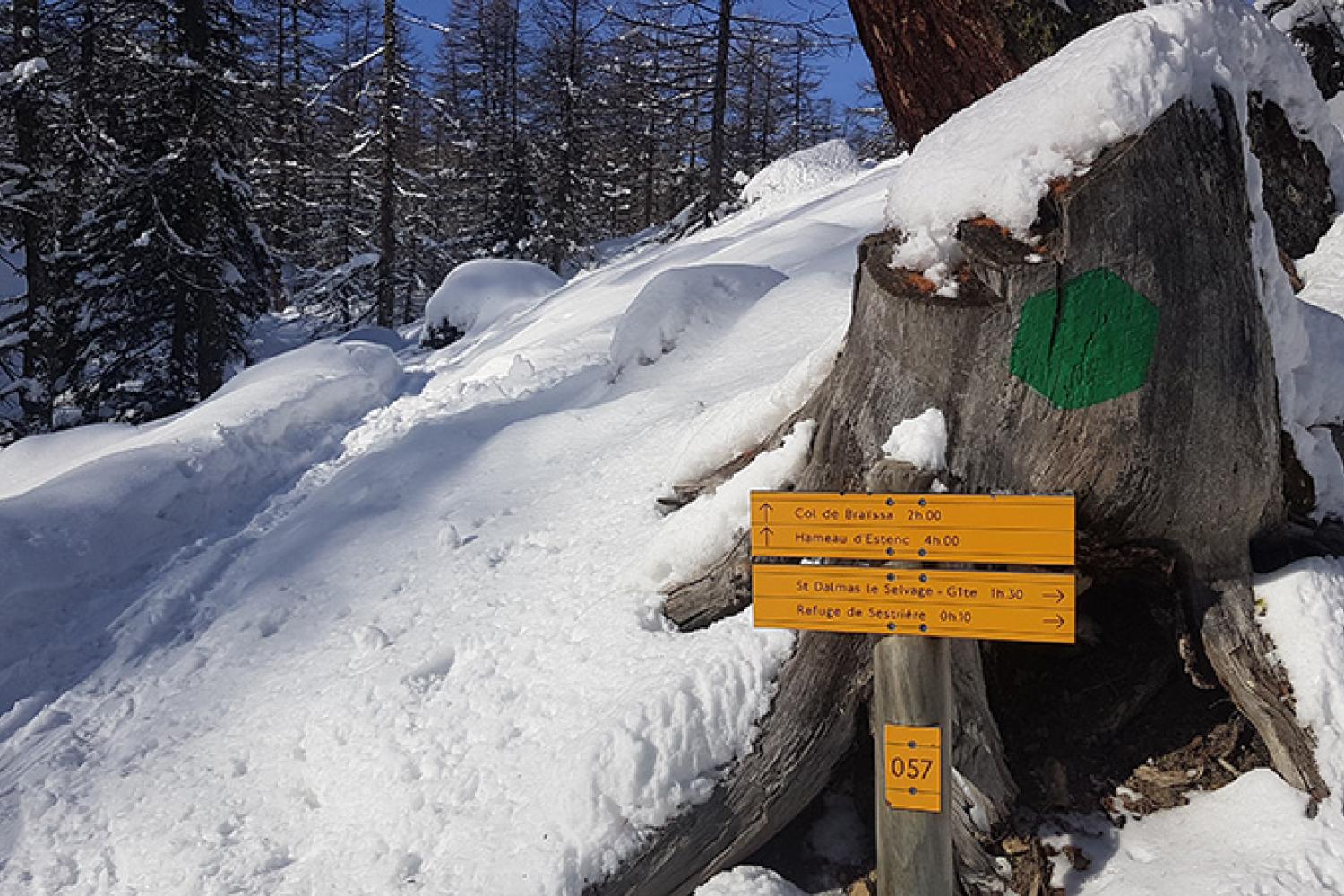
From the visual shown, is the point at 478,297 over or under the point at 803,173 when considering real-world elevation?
under

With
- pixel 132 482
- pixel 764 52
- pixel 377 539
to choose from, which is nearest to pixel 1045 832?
pixel 377 539

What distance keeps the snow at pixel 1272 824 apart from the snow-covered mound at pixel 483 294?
11.6 meters

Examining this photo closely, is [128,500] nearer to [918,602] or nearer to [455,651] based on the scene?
[455,651]

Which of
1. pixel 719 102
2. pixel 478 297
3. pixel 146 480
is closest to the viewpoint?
pixel 146 480

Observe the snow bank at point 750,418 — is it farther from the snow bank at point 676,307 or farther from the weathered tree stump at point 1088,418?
the snow bank at point 676,307

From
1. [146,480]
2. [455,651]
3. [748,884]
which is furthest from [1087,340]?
[146,480]

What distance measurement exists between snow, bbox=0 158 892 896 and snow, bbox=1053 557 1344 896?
102 centimetres

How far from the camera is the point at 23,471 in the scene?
6.71m

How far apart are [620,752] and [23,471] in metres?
6.69

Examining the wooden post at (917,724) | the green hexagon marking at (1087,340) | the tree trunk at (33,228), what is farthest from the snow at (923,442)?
the tree trunk at (33,228)

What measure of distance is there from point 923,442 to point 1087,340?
464mm

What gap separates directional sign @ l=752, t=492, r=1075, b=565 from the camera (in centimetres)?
184

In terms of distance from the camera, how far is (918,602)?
193 centimetres

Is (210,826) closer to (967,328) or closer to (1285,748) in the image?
(967,328)
